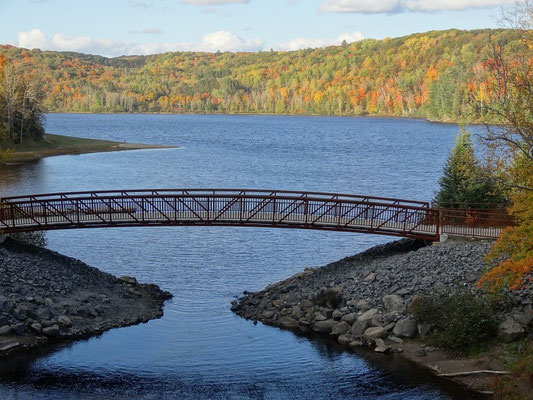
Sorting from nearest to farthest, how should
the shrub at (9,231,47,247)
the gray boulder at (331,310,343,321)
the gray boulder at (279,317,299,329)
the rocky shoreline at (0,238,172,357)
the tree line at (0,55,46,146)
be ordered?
the rocky shoreline at (0,238,172,357) < the gray boulder at (331,310,343,321) < the gray boulder at (279,317,299,329) < the shrub at (9,231,47,247) < the tree line at (0,55,46,146)

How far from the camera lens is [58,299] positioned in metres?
29.7

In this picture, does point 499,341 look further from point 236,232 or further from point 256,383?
point 236,232

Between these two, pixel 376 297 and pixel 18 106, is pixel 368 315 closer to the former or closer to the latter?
pixel 376 297

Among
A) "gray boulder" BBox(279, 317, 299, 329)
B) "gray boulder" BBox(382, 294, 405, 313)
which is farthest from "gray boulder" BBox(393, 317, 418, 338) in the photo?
"gray boulder" BBox(279, 317, 299, 329)

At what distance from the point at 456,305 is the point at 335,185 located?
Answer: 142ft

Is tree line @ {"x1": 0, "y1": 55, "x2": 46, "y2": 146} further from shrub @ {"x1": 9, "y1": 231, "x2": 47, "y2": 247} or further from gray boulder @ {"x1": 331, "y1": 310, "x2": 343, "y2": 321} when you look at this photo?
gray boulder @ {"x1": 331, "y1": 310, "x2": 343, "y2": 321}

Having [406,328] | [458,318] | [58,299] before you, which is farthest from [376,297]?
[58,299]

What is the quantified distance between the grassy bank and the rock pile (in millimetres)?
60085

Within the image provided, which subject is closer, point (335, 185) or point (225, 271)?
point (225, 271)

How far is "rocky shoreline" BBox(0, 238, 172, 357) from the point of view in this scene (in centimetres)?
2733

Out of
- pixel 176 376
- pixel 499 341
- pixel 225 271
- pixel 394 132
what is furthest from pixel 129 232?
pixel 394 132

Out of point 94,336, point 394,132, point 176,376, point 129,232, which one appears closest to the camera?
point 176,376

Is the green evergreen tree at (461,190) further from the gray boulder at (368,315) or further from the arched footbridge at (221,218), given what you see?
the gray boulder at (368,315)

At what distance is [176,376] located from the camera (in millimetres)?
24844
